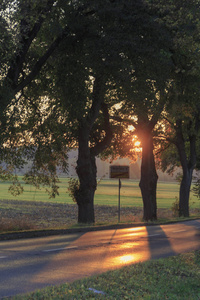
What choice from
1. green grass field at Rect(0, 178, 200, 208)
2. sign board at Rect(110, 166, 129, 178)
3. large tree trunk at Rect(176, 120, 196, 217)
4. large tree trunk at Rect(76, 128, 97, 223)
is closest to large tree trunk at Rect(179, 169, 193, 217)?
large tree trunk at Rect(176, 120, 196, 217)

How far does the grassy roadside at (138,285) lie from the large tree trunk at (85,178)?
1336cm

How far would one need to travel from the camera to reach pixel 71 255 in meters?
12.2

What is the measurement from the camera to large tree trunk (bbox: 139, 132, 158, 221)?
30948 mm

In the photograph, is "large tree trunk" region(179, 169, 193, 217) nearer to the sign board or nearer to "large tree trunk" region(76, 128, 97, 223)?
the sign board

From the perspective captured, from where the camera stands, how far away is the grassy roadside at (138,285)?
7.36m

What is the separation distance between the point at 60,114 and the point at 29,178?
3.86 meters

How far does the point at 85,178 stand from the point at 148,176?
27.6ft

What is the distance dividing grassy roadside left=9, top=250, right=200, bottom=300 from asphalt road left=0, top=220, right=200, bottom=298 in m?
0.65

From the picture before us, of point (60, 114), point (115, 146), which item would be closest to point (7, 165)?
point (60, 114)

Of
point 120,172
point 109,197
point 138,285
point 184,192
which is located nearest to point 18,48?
point 120,172

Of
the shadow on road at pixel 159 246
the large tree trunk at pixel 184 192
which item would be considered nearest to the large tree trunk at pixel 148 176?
the large tree trunk at pixel 184 192

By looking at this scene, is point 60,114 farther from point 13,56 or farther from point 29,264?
point 29,264

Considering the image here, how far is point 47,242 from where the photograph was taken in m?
15.1

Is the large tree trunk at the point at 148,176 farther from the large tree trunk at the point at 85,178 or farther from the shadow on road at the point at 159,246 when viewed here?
the shadow on road at the point at 159,246
